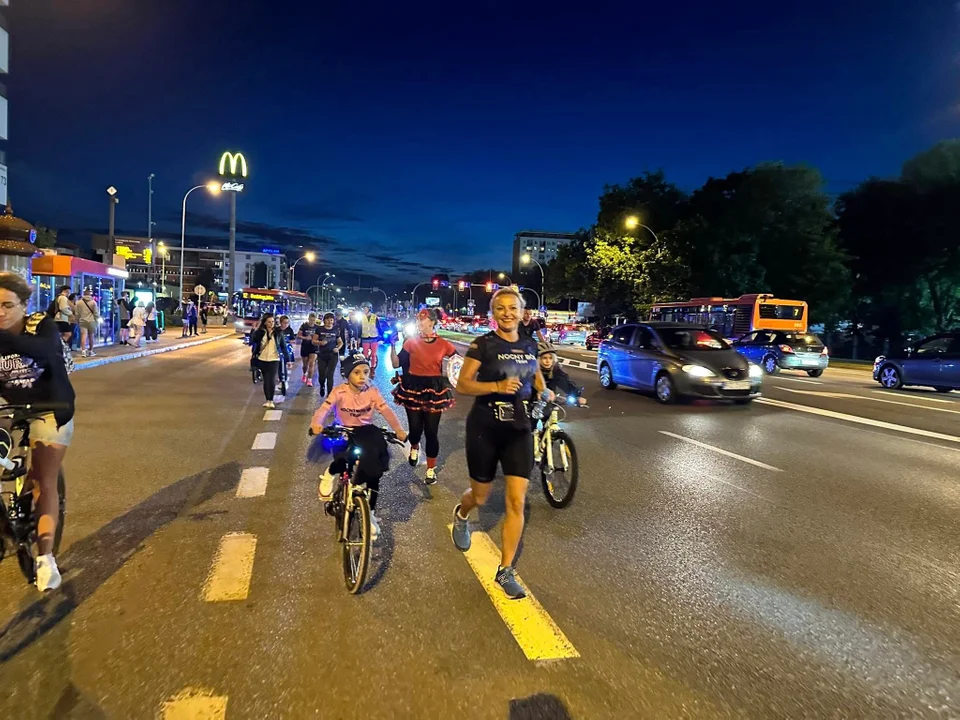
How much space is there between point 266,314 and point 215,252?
168625 millimetres

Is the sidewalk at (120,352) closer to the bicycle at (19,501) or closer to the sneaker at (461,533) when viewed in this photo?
the bicycle at (19,501)

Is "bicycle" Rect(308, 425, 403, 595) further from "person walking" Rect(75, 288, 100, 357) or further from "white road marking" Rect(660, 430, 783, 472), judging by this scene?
"person walking" Rect(75, 288, 100, 357)

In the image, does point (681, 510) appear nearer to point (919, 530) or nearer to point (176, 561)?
point (919, 530)

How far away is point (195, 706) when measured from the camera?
2.98 m

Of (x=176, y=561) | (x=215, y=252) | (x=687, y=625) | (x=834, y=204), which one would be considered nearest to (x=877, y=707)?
(x=687, y=625)

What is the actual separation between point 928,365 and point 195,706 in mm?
21114

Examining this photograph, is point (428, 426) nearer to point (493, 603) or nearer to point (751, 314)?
point (493, 603)

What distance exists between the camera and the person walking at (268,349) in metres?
11.8

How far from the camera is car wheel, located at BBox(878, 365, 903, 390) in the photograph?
20266mm

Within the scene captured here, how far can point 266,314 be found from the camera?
40.2 feet

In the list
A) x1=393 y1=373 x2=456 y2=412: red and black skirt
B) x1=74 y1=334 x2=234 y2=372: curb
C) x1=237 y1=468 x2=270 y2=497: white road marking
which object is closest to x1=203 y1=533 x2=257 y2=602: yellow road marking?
x1=237 y1=468 x2=270 y2=497: white road marking

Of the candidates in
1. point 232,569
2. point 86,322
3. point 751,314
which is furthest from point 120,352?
point 751,314

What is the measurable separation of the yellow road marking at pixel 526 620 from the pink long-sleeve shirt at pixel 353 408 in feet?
3.54

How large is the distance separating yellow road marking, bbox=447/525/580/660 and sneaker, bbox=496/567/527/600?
0.12ft
